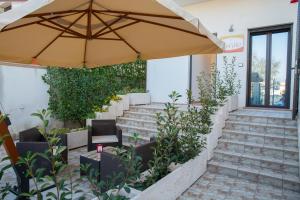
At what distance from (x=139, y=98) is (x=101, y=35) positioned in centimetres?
515

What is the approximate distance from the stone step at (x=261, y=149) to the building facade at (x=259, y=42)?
2.82m

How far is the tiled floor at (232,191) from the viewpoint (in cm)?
369

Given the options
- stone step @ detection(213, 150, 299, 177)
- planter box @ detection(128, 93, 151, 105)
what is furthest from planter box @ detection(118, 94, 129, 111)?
stone step @ detection(213, 150, 299, 177)

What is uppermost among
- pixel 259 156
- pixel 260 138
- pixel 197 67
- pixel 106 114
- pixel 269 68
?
pixel 197 67

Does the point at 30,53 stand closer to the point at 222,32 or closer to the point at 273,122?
the point at 273,122

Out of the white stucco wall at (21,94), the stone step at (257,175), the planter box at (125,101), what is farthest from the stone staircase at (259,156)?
the white stucco wall at (21,94)

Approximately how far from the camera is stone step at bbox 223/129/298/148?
15.9 feet

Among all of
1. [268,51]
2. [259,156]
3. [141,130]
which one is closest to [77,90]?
[141,130]

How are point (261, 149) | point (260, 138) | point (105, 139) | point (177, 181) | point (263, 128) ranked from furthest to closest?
point (105, 139) → point (263, 128) → point (260, 138) → point (261, 149) → point (177, 181)

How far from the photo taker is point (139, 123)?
718cm

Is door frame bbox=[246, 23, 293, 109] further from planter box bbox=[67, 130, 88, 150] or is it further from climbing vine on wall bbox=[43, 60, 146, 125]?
planter box bbox=[67, 130, 88, 150]

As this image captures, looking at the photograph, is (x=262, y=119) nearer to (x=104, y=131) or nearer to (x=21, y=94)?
(x=104, y=131)

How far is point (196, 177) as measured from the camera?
14.1ft

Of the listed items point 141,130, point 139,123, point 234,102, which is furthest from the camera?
point 139,123
